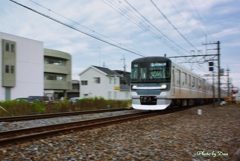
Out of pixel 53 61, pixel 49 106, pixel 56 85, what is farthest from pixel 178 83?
pixel 53 61

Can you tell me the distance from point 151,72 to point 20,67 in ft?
85.6

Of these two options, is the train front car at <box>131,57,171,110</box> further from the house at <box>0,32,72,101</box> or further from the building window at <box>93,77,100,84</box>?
the building window at <box>93,77,100,84</box>

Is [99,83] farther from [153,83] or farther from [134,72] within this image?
[153,83]

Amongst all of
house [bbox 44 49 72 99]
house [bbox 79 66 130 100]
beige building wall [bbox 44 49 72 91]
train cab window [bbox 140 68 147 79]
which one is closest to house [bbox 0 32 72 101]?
house [bbox 44 49 72 99]

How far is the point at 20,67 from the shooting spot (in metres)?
34.5

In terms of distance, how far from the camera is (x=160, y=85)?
42.3 feet

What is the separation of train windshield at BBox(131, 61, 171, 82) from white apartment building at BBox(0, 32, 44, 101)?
23.2 metres

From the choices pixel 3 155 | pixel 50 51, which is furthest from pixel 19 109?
pixel 50 51

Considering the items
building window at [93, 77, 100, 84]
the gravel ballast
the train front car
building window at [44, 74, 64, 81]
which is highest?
building window at [44, 74, 64, 81]

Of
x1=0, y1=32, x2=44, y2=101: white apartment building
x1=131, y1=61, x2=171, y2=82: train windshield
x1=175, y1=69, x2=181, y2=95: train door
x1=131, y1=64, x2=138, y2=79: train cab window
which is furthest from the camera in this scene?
x1=0, y1=32, x2=44, y2=101: white apartment building

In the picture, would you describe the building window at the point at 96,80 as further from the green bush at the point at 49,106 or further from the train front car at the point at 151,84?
the train front car at the point at 151,84

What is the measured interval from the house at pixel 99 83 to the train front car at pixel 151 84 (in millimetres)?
30114

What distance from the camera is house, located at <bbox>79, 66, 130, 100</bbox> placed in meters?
44.8

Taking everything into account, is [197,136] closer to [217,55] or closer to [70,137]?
[70,137]
